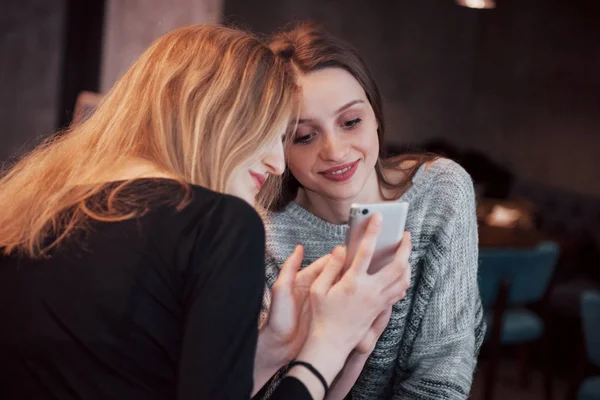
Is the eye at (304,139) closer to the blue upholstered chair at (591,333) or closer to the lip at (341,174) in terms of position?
the lip at (341,174)

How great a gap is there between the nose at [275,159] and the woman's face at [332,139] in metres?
0.38

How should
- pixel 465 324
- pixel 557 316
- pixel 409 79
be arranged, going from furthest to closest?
pixel 409 79 → pixel 557 316 → pixel 465 324

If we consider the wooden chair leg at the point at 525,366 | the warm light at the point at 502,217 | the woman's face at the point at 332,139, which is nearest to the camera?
the woman's face at the point at 332,139

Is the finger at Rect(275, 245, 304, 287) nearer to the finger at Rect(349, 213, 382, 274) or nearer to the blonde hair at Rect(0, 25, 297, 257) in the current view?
the finger at Rect(349, 213, 382, 274)

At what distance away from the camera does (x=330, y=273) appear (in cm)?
128

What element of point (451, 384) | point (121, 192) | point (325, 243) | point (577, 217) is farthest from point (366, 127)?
point (577, 217)

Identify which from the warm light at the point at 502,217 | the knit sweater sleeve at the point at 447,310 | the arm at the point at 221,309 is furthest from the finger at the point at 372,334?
the warm light at the point at 502,217

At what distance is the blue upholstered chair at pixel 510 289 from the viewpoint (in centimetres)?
370

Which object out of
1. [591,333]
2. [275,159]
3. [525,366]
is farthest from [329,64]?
[525,366]

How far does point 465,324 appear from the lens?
5.57 ft

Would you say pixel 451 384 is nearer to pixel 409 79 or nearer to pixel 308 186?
pixel 308 186

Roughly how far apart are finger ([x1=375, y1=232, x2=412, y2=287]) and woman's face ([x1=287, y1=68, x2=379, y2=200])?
1.28ft

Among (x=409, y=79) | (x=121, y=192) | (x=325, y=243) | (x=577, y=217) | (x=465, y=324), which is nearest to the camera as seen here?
(x=121, y=192)

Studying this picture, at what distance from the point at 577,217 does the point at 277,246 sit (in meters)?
5.11
